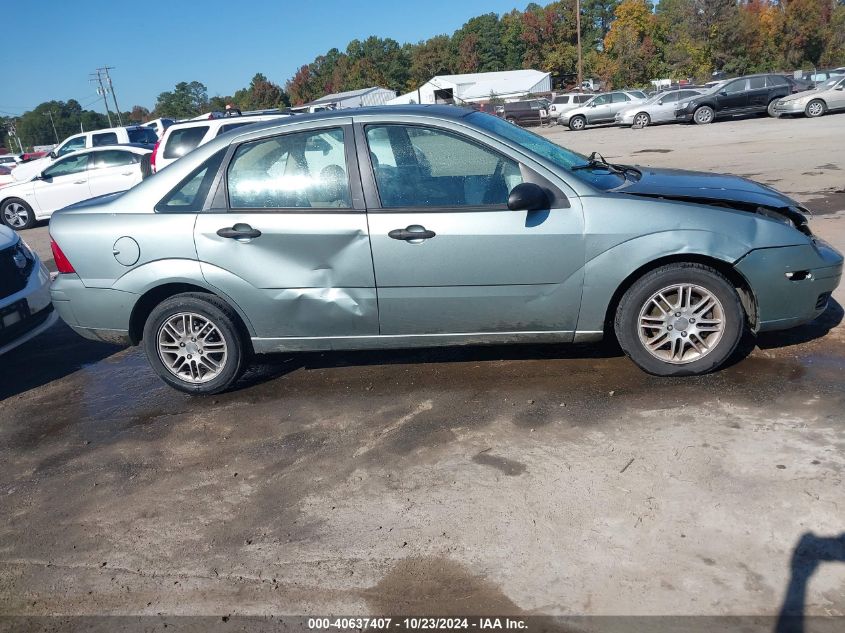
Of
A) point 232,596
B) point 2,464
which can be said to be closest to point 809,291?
point 232,596

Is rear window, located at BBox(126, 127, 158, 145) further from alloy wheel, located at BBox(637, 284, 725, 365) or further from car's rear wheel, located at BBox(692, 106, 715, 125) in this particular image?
car's rear wheel, located at BBox(692, 106, 715, 125)

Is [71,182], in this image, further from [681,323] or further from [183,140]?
[681,323]

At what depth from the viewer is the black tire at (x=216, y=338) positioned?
15.2ft

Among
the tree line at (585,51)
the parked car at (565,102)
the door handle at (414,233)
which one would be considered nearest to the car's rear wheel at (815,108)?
the parked car at (565,102)

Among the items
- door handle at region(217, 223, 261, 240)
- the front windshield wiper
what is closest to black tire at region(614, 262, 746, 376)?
the front windshield wiper

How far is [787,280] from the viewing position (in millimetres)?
4164

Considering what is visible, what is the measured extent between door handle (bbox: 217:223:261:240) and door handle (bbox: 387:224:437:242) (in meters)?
0.91

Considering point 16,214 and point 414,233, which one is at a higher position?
point 414,233

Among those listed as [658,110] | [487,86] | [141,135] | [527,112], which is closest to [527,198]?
[141,135]

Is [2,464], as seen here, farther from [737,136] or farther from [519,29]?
[519,29]

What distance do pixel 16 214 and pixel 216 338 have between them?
12238 millimetres

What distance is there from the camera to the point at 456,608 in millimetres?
2686

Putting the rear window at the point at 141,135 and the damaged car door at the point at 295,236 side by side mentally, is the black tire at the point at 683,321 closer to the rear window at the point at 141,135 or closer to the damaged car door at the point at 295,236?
the damaged car door at the point at 295,236

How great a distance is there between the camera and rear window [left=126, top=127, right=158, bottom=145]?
60.3 feet
